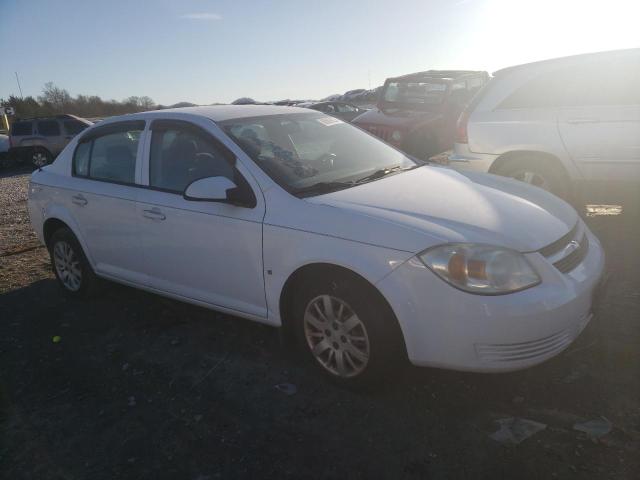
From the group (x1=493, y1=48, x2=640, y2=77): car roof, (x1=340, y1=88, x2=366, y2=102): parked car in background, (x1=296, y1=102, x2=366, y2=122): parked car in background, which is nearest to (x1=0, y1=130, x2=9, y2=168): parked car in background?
(x1=296, y1=102, x2=366, y2=122): parked car in background

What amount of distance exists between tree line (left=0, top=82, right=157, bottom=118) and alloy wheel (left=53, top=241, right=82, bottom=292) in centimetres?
4582

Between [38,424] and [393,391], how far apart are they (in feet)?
6.69

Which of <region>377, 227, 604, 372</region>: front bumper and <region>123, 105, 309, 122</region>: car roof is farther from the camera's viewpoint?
<region>123, 105, 309, 122</region>: car roof

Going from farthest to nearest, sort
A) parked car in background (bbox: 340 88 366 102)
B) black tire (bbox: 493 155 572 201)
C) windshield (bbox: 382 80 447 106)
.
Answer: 1. parked car in background (bbox: 340 88 366 102)
2. windshield (bbox: 382 80 447 106)
3. black tire (bbox: 493 155 572 201)

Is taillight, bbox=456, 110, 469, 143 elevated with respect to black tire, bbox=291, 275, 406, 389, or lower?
elevated

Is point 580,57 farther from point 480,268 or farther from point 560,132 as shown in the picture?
point 480,268

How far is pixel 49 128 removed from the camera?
60.0ft

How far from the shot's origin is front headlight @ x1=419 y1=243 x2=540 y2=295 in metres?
2.59

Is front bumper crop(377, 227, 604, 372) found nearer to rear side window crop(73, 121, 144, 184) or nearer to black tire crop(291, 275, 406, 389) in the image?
black tire crop(291, 275, 406, 389)

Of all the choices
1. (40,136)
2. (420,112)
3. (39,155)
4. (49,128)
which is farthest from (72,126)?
(420,112)

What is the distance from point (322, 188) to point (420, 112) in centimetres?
856

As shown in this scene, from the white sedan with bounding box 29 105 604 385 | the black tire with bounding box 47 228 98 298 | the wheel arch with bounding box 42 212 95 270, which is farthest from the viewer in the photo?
the black tire with bounding box 47 228 98 298

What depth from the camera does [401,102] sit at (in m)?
11.6

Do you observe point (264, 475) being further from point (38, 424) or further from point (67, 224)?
point (67, 224)
